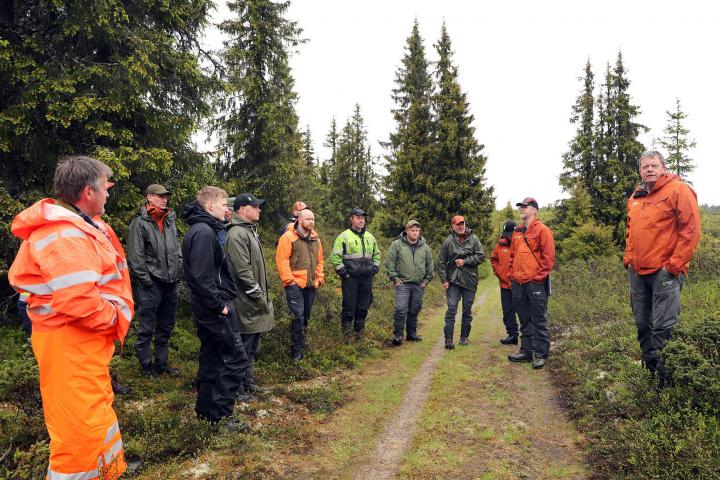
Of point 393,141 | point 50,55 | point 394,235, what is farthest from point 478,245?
point 393,141

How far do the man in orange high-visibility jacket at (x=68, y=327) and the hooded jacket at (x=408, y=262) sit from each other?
644 cm

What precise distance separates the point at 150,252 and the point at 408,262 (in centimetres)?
484

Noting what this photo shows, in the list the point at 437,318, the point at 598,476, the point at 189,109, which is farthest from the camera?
the point at 437,318

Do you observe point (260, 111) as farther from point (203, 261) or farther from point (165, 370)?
point (203, 261)

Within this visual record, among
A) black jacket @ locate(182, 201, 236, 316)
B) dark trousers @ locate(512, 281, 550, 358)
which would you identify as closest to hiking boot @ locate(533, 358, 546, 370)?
dark trousers @ locate(512, 281, 550, 358)

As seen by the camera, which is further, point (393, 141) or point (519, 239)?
point (393, 141)

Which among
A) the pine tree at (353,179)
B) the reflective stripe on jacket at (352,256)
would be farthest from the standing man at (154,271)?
the pine tree at (353,179)

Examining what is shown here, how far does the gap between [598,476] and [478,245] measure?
5305 millimetres

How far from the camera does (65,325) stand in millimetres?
2555

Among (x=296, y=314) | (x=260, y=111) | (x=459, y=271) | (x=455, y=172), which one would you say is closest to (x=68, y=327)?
(x=296, y=314)

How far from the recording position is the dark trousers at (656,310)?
4.70 m

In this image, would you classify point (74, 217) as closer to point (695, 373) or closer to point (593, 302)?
point (695, 373)

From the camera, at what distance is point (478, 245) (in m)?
8.63

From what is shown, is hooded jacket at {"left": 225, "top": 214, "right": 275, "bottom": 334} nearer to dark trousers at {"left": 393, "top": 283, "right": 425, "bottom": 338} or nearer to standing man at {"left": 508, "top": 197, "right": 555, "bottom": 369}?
dark trousers at {"left": 393, "top": 283, "right": 425, "bottom": 338}
